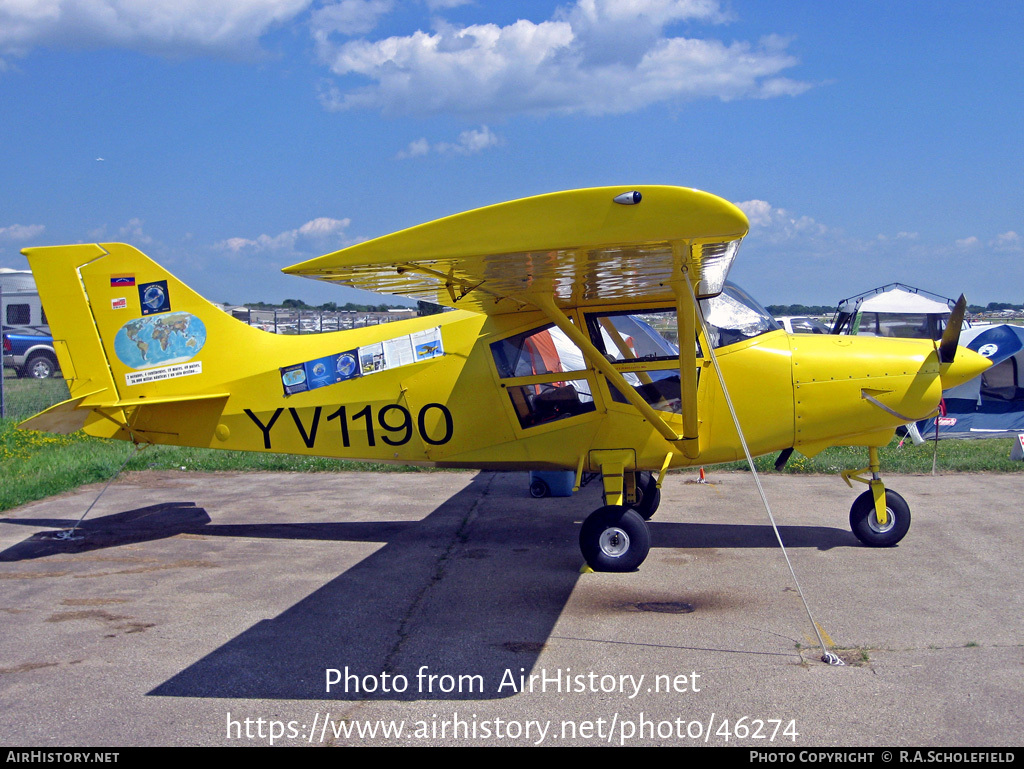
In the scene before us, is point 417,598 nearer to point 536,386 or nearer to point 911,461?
point 536,386

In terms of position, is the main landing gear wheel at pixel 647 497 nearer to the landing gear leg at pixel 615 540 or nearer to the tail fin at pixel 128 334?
the landing gear leg at pixel 615 540

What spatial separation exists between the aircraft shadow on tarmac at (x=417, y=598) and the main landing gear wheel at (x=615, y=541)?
31 centimetres

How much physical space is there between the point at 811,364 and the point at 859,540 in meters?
1.72

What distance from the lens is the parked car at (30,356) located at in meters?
27.2

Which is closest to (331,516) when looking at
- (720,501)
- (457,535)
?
(457,535)

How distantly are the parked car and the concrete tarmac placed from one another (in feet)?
71.3

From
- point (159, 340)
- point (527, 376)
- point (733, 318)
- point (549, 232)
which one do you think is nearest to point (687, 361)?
point (733, 318)

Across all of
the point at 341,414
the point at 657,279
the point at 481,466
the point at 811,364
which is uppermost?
the point at 657,279

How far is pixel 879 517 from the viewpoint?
22.3ft

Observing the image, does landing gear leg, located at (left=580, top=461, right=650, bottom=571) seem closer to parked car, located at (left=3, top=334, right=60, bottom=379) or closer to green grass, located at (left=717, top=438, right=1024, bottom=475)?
green grass, located at (left=717, top=438, right=1024, bottom=475)

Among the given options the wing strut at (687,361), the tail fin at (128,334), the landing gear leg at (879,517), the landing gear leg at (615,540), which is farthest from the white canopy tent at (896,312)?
the tail fin at (128,334)

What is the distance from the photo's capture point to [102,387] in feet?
24.6

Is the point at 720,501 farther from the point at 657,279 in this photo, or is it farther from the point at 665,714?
the point at 665,714

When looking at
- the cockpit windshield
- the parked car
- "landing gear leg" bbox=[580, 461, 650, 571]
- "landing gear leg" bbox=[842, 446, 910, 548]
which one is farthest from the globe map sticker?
the parked car
